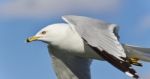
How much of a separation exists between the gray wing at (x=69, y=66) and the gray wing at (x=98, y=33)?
3.99 ft

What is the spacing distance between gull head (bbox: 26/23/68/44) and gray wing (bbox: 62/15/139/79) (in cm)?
45

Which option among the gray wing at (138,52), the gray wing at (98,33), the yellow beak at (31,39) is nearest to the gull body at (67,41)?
the yellow beak at (31,39)

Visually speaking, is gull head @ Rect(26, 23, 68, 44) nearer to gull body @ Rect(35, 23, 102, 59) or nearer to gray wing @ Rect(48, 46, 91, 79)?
gull body @ Rect(35, 23, 102, 59)

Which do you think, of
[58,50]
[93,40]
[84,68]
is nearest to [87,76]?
[84,68]

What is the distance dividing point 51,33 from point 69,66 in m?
0.93

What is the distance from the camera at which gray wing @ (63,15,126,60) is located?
6.59 metres

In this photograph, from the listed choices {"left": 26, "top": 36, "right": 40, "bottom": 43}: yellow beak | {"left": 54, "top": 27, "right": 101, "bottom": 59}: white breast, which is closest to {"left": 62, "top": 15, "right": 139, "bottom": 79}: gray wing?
{"left": 54, "top": 27, "right": 101, "bottom": 59}: white breast

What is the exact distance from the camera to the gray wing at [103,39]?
21.5 ft

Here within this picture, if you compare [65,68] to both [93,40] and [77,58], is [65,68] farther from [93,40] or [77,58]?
[93,40]

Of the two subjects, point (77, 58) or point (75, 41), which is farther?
point (77, 58)

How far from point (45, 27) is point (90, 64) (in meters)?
1.01

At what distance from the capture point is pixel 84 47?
7938mm

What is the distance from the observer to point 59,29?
8133mm

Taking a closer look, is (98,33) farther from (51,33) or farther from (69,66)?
(69,66)
